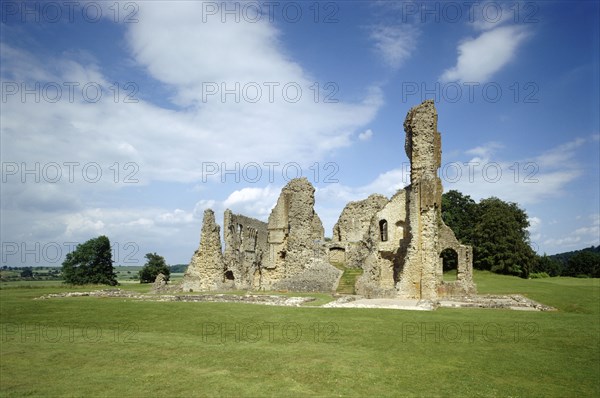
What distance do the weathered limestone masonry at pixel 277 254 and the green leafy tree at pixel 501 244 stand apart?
24.4 meters

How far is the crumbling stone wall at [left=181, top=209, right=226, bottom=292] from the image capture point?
96.6 feet

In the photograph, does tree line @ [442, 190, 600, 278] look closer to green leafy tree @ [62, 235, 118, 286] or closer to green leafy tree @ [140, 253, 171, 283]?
green leafy tree @ [140, 253, 171, 283]

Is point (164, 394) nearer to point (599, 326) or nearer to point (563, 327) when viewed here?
point (563, 327)

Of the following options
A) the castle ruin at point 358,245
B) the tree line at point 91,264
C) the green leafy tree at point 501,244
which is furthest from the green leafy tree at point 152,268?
the green leafy tree at point 501,244

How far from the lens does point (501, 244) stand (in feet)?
145

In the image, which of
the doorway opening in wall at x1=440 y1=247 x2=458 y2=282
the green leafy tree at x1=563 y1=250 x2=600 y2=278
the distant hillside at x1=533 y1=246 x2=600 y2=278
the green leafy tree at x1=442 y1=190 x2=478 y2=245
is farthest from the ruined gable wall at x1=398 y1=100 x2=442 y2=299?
the green leafy tree at x1=563 y1=250 x2=600 y2=278

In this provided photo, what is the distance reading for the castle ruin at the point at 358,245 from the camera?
2077 centimetres

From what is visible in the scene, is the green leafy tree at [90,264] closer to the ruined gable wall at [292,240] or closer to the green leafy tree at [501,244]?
the ruined gable wall at [292,240]

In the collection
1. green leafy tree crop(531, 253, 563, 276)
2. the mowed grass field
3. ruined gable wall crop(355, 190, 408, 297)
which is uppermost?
ruined gable wall crop(355, 190, 408, 297)

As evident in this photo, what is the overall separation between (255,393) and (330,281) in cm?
2012

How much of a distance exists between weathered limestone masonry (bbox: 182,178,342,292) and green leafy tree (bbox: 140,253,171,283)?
75.1ft

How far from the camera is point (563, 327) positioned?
1184 cm

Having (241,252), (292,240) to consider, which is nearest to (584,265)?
(292,240)

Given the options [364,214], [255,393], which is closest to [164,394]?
[255,393]
